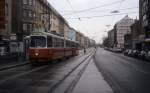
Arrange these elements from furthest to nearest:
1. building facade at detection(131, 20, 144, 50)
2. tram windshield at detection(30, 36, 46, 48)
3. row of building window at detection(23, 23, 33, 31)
Answer: building facade at detection(131, 20, 144, 50), row of building window at detection(23, 23, 33, 31), tram windshield at detection(30, 36, 46, 48)

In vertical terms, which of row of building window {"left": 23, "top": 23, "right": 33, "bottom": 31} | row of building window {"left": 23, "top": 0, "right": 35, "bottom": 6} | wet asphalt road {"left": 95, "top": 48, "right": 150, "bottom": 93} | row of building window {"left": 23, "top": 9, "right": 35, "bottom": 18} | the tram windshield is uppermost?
row of building window {"left": 23, "top": 0, "right": 35, "bottom": 6}

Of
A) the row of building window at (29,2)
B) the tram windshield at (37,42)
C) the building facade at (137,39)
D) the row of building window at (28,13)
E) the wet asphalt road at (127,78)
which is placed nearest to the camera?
the wet asphalt road at (127,78)

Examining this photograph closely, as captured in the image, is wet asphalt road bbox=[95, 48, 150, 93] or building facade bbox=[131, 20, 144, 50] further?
building facade bbox=[131, 20, 144, 50]

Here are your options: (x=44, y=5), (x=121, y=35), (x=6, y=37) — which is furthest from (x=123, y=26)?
(x=6, y=37)

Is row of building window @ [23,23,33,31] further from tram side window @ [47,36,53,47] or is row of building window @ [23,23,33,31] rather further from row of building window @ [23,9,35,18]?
tram side window @ [47,36,53,47]

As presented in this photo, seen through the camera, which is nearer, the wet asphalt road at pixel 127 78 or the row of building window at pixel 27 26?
the wet asphalt road at pixel 127 78

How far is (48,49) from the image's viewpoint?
30625 mm

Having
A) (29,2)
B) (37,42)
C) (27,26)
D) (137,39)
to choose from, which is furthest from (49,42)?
(137,39)

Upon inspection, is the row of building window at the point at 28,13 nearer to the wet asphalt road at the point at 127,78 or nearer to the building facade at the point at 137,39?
the building facade at the point at 137,39

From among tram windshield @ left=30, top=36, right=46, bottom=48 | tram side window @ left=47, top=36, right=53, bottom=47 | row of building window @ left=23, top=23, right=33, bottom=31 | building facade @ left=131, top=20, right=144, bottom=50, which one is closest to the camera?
tram windshield @ left=30, top=36, right=46, bottom=48

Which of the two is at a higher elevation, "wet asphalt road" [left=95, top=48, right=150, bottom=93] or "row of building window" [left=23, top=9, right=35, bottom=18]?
"row of building window" [left=23, top=9, right=35, bottom=18]

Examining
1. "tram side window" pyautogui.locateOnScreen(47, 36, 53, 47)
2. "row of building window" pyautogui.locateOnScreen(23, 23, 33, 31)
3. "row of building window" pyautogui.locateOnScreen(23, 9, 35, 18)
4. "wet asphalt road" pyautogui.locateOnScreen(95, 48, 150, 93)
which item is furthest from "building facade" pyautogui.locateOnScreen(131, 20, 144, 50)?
"wet asphalt road" pyautogui.locateOnScreen(95, 48, 150, 93)

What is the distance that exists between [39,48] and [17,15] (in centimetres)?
4282

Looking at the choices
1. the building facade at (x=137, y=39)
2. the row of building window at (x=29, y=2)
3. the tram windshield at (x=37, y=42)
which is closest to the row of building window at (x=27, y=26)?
the row of building window at (x=29, y=2)
